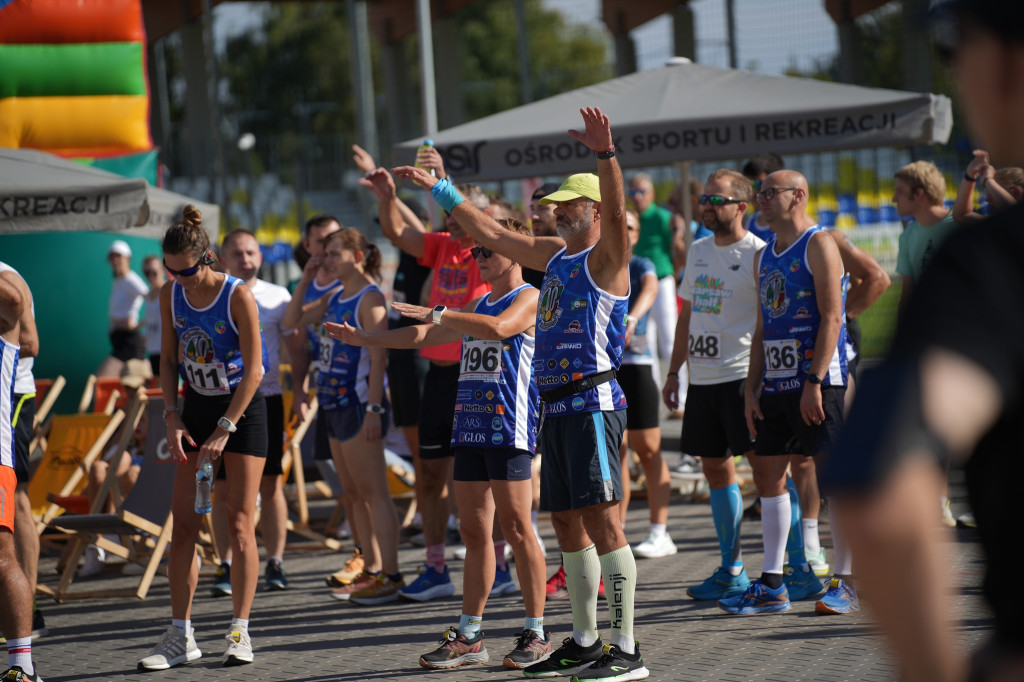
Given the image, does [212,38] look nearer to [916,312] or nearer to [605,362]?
[605,362]

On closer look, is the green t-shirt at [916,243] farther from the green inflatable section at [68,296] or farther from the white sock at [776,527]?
the green inflatable section at [68,296]

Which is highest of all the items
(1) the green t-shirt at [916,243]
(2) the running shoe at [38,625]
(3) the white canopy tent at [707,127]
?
(3) the white canopy tent at [707,127]

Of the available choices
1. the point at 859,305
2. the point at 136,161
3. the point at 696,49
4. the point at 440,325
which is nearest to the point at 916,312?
the point at 440,325

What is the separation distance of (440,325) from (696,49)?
51.4 ft

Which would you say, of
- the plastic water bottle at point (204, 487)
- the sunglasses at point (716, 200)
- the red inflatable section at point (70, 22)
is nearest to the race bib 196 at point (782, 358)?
the sunglasses at point (716, 200)

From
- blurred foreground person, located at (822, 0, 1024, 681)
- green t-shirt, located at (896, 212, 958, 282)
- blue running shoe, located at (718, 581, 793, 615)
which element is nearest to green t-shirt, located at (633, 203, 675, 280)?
green t-shirt, located at (896, 212, 958, 282)

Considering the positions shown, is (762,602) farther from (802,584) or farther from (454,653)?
(454,653)

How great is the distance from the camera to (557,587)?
20.7 ft

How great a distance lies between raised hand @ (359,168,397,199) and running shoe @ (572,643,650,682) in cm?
286

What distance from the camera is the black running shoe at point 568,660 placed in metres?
4.70

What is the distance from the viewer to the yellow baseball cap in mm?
4688

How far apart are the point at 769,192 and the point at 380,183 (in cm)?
213

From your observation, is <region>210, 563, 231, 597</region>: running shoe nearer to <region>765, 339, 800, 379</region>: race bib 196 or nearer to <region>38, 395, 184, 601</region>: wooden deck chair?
<region>38, 395, 184, 601</region>: wooden deck chair

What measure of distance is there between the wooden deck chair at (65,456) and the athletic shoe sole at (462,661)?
384 centimetres
